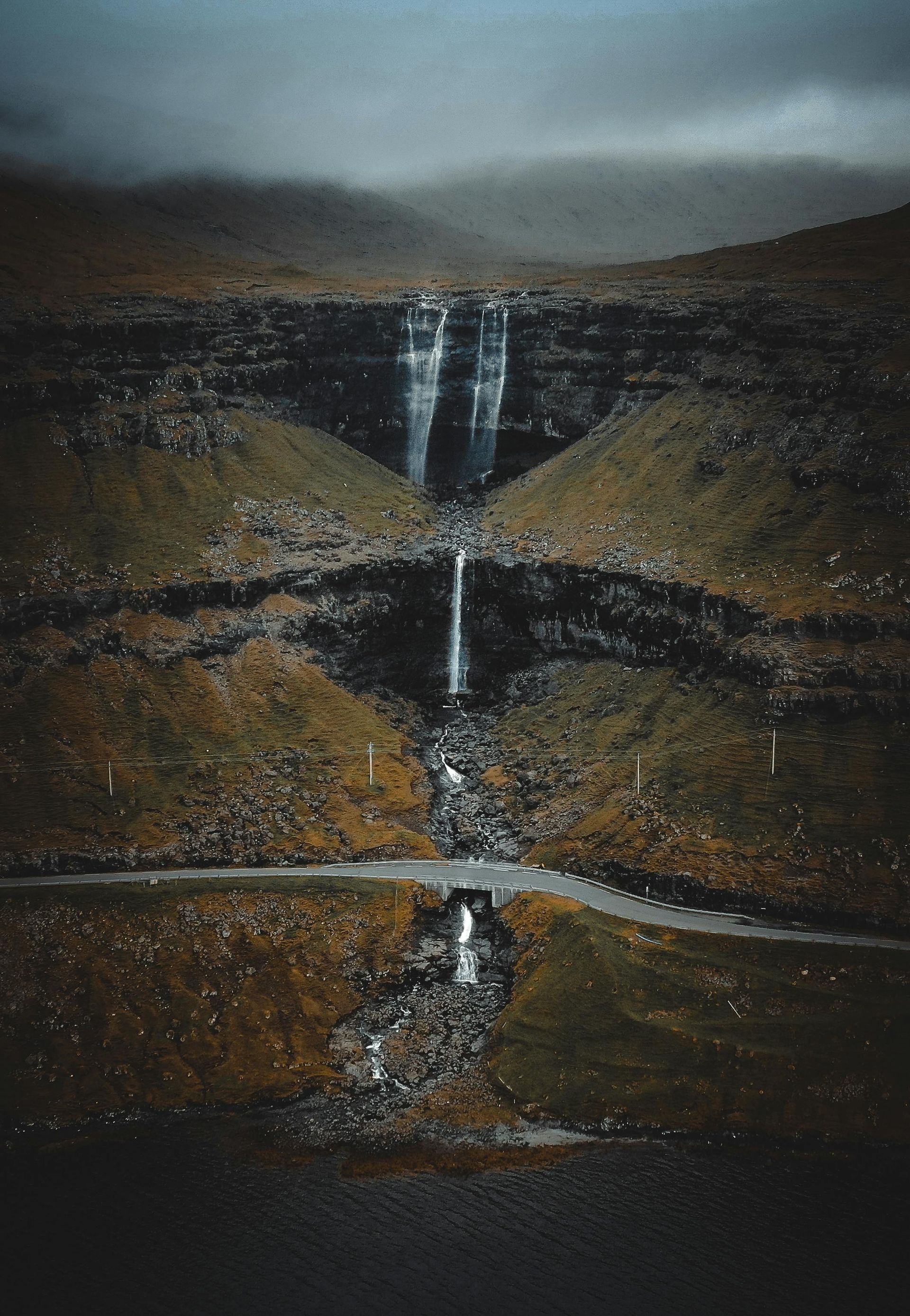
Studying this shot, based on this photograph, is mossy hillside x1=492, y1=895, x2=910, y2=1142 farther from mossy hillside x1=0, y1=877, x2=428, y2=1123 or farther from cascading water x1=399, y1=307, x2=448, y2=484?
cascading water x1=399, y1=307, x2=448, y2=484

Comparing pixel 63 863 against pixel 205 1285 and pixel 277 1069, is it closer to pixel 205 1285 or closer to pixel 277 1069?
pixel 277 1069

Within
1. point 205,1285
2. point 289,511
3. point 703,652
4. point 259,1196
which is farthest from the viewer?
point 289,511

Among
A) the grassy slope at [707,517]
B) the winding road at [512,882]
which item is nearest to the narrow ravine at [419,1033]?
the winding road at [512,882]

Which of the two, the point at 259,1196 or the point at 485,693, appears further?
the point at 485,693

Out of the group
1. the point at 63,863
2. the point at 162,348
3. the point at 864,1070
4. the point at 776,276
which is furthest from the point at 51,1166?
the point at 776,276

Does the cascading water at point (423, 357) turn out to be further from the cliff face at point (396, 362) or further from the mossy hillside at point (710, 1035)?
the mossy hillside at point (710, 1035)

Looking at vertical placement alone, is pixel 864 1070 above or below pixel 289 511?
below

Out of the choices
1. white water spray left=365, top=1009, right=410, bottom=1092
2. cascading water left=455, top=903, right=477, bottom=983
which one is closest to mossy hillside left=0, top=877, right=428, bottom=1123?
white water spray left=365, top=1009, right=410, bottom=1092
